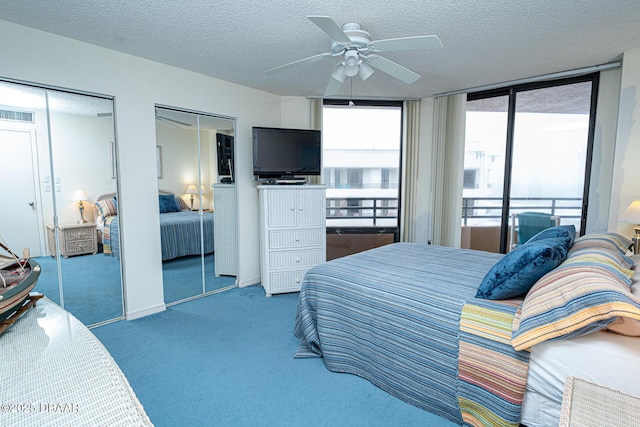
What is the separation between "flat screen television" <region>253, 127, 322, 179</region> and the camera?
3986 millimetres

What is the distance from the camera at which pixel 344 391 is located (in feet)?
7.02

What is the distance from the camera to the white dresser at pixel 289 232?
12.6 feet

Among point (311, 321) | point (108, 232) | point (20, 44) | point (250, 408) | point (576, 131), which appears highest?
point (20, 44)

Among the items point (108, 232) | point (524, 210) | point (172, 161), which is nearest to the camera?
point (108, 232)

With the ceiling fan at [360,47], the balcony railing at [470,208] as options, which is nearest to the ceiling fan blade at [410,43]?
the ceiling fan at [360,47]

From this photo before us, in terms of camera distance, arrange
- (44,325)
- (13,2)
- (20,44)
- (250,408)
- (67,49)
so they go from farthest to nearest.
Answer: (67,49), (20,44), (13,2), (250,408), (44,325)

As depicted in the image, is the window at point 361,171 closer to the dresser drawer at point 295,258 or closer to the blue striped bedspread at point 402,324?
the dresser drawer at point 295,258

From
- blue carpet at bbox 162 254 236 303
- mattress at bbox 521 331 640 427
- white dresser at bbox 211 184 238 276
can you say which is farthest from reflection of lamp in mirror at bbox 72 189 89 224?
mattress at bbox 521 331 640 427

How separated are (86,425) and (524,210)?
4.61 m

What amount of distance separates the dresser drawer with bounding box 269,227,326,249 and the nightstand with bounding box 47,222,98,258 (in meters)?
1.70

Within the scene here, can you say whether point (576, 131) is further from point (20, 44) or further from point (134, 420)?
point (20, 44)

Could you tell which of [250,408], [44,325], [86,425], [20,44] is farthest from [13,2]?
[250,408]

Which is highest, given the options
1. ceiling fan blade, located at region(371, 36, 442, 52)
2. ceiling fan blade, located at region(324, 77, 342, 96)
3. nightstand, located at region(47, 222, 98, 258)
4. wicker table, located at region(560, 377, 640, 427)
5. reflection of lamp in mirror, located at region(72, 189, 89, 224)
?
ceiling fan blade, located at region(371, 36, 442, 52)

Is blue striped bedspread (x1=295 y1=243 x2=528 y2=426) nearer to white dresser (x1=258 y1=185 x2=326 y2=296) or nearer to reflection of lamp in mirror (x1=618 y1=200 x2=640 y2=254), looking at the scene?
reflection of lamp in mirror (x1=618 y1=200 x2=640 y2=254)
